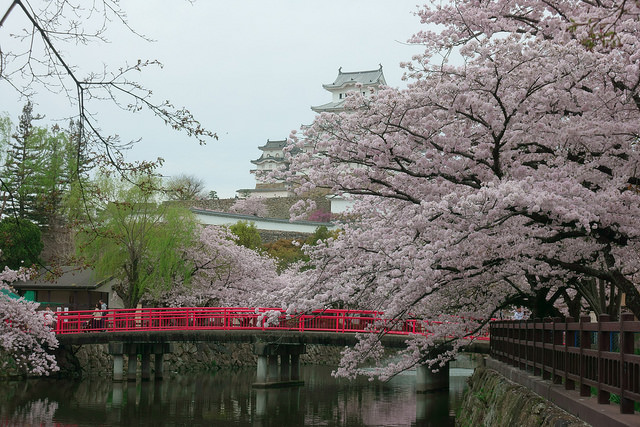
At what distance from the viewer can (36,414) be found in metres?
20.5

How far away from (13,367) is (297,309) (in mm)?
21381

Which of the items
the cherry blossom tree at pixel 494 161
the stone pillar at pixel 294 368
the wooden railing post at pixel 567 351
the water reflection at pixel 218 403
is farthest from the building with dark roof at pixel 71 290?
the wooden railing post at pixel 567 351

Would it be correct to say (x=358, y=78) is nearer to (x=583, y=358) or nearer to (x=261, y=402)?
(x=261, y=402)

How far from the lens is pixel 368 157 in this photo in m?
11.6

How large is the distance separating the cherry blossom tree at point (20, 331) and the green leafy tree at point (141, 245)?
495 centimetres

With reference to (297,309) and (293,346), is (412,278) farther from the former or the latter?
(293,346)

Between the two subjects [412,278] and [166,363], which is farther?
[166,363]

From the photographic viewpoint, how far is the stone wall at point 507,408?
290 inches

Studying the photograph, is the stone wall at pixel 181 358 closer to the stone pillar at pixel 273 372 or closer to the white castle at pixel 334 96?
the stone pillar at pixel 273 372

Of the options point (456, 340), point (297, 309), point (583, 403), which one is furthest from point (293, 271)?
point (583, 403)

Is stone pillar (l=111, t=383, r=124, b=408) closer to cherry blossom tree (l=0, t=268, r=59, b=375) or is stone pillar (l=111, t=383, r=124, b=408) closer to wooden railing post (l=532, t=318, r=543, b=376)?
cherry blossom tree (l=0, t=268, r=59, b=375)

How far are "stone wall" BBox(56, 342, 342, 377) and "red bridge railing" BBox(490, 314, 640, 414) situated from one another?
81.1 feet

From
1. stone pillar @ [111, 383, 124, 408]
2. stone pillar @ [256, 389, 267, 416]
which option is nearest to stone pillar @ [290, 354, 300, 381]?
stone pillar @ [256, 389, 267, 416]

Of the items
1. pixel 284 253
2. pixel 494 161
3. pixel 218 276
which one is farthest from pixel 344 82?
pixel 494 161
